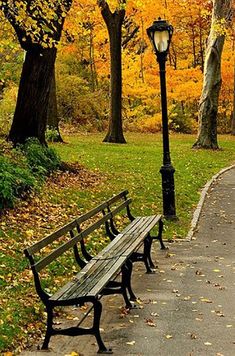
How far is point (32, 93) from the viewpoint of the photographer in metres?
14.6

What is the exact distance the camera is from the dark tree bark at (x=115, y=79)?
→ 2802 centimetres

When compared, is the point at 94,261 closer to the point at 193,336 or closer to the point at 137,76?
the point at 193,336

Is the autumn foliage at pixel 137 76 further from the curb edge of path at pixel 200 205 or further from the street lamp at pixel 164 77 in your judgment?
the street lamp at pixel 164 77

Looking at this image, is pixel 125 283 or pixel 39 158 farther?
pixel 39 158

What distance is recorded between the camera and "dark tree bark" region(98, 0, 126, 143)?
1103 inches

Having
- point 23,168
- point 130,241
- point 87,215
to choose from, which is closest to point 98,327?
point 87,215

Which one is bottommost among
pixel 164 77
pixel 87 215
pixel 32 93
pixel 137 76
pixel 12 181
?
pixel 87 215

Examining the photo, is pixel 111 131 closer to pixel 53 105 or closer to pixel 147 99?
pixel 53 105

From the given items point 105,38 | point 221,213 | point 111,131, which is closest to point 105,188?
point 221,213

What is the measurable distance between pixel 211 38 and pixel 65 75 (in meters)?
11.1

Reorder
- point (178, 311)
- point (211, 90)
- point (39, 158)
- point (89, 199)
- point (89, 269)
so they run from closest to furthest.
→ point (89, 269) → point (178, 311) → point (89, 199) → point (39, 158) → point (211, 90)

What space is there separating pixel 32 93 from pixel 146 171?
556 centimetres

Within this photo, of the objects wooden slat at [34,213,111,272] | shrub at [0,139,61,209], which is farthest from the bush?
wooden slat at [34,213,111,272]

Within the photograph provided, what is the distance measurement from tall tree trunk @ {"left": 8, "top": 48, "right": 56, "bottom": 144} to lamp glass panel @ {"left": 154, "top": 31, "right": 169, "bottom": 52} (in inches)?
127
